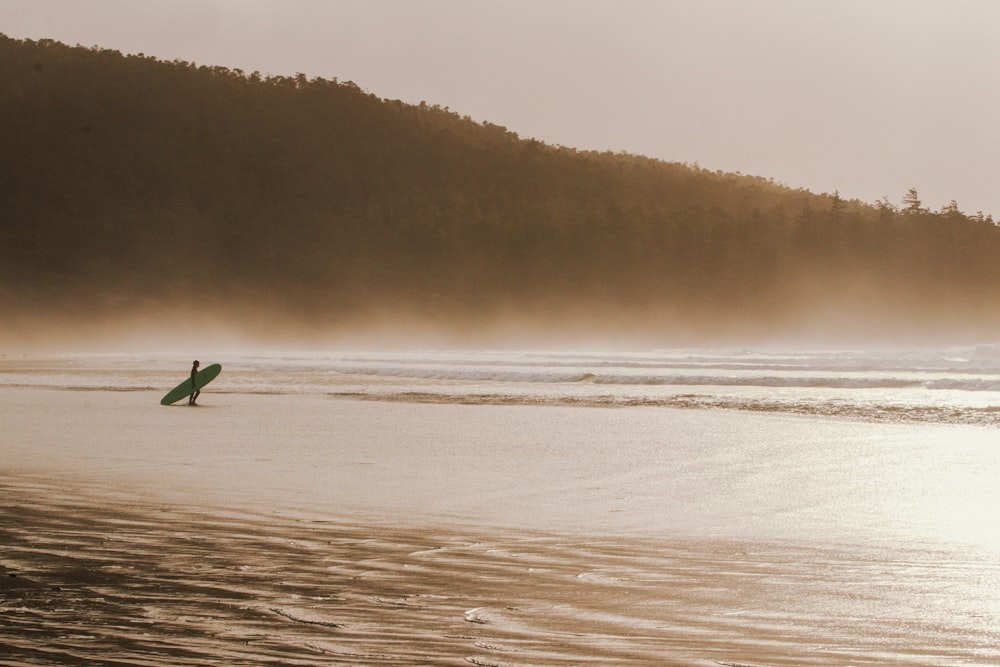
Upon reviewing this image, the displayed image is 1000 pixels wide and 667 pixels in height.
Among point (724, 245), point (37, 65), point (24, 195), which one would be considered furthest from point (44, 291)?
point (724, 245)

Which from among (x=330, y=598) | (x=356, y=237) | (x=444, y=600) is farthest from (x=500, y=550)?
(x=356, y=237)

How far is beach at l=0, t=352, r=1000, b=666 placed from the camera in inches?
178

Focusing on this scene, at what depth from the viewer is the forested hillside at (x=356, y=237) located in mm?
101188

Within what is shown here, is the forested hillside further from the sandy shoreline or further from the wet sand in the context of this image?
the sandy shoreline

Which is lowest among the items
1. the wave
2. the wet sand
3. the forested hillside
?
the wet sand

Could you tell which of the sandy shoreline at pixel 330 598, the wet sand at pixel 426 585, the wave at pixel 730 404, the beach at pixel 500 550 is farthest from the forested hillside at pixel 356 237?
the sandy shoreline at pixel 330 598

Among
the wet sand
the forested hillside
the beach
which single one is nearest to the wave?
the beach

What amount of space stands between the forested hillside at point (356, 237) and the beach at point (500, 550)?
82.2 metres

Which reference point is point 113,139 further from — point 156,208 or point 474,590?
point 474,590

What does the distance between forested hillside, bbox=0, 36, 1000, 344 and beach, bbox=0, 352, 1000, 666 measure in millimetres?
82206

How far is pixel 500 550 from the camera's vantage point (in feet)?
21.6

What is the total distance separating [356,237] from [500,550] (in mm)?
104993

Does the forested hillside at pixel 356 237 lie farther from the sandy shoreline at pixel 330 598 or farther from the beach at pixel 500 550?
the sandy shoreline at pixel 330 598

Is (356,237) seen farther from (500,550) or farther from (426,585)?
(426,585)
